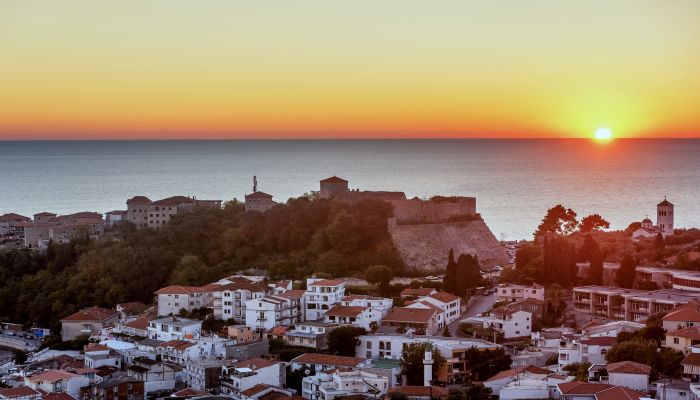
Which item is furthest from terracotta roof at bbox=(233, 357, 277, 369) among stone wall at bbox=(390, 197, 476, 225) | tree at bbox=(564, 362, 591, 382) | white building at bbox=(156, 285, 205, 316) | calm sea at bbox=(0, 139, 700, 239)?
calm sea at bbox=(0, 139, 700, 239)

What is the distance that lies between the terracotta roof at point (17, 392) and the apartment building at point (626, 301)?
1307 cm

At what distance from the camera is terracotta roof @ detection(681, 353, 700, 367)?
62.4 feet

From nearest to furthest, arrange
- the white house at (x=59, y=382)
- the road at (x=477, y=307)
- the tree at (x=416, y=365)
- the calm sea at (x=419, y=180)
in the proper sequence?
the white house at (x=59, y=382) → the tree at (x=416, y=365) → the road at (x=477, y=307) → the calm sea at (x=419, y=180)

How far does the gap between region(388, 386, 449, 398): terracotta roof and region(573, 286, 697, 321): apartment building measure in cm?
629

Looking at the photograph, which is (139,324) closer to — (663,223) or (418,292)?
(418,292)

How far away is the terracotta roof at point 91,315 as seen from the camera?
28531 millimetres

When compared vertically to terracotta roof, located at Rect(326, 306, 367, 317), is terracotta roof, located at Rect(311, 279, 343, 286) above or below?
above

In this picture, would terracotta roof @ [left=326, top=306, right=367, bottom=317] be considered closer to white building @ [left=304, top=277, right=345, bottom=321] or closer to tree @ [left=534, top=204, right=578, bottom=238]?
white building @ [left=304, top=277, right=345, bottom=321]

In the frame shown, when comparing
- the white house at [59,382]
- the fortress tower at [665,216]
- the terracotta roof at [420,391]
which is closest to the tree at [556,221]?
the fortress tower at [665,216]

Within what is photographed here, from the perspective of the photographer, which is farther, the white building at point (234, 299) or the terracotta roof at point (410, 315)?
the white building at point (234, 299)

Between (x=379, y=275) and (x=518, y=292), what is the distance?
14.3ft

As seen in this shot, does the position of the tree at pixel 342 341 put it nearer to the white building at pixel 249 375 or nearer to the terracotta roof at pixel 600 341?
the white building at pixel 249 375

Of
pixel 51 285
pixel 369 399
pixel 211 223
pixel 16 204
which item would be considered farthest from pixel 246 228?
pixel 16 204

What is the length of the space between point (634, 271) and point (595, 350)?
6.38 metres
